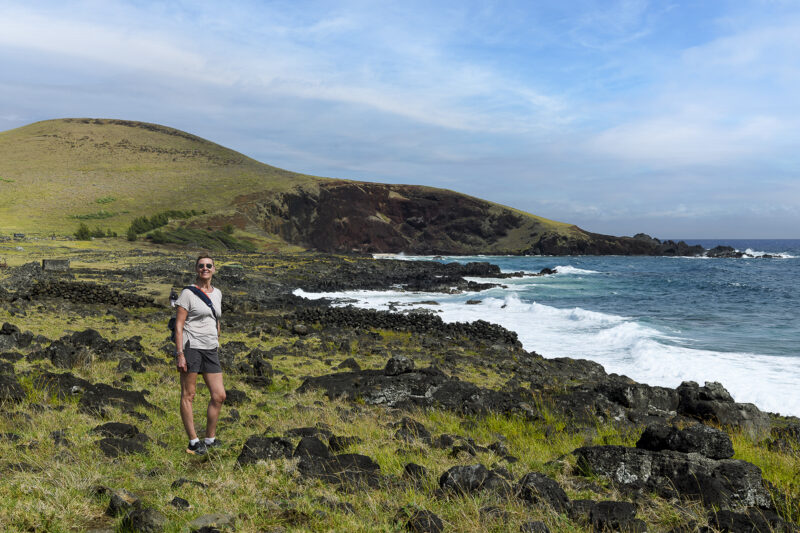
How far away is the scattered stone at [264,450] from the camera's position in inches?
197

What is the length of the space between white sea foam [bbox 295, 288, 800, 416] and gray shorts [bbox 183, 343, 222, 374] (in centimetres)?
1440

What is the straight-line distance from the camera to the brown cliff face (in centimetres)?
9731

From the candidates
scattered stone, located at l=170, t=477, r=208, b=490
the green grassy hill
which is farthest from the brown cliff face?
scattered stone, located at l=170, t=477, r=208, b=490

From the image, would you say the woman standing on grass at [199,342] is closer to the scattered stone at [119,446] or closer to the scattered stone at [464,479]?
the scattered stone at [119,446]

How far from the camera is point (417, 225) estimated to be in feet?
365

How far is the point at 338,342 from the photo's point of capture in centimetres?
1584

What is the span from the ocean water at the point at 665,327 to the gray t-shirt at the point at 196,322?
14530mm

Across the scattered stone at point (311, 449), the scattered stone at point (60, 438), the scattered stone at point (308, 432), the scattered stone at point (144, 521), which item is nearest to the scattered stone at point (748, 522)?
the scattered stone at point (311, 449)

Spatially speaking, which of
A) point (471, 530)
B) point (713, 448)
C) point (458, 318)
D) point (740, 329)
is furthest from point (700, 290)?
point (471, 530)

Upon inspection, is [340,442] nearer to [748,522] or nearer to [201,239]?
[748,522]

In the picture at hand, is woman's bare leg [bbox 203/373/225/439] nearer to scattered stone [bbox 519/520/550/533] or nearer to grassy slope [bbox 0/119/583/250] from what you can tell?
scattered stone [bbox 519/520/550/533]

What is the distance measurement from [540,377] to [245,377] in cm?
809

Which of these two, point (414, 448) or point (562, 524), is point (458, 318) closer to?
point (414, 448)

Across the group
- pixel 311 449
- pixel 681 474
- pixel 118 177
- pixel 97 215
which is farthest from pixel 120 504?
pixel 118 177
